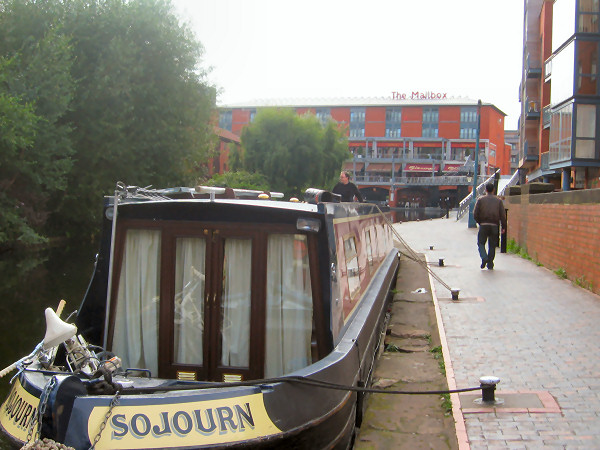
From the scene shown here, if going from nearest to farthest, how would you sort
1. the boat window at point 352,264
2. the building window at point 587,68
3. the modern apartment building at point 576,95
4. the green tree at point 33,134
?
the boat window at point 352,264, the green tree at point 33,134, the modern apartment building at point 576,95, the building window at point 587,68

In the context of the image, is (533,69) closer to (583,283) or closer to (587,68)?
(587,68)

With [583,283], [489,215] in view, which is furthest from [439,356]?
[489,215]

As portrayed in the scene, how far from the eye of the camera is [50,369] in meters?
4.41

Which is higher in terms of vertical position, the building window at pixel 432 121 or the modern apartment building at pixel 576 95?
the building window at pixel 432 121

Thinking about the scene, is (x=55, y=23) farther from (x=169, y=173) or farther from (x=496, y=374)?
(x=496, y=374)

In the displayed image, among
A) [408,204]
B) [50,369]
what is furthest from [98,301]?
[408,204]

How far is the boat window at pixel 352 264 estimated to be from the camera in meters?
6.00

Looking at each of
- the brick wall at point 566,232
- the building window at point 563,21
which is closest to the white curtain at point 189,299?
the brick wall at point 566,232

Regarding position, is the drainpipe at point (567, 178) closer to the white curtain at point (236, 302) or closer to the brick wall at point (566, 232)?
the brick wall at point (566, 232)

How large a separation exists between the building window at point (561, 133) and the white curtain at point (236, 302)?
904 inches

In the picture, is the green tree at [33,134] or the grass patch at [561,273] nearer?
the grass patch at [561,273]

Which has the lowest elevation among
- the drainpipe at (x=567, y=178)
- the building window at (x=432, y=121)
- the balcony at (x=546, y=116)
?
the drainpipe at (x=567, y=178)

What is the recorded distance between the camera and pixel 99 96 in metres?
24.9

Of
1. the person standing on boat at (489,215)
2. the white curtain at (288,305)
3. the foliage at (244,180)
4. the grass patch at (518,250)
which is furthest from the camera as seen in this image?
the foliage at (244,180)
